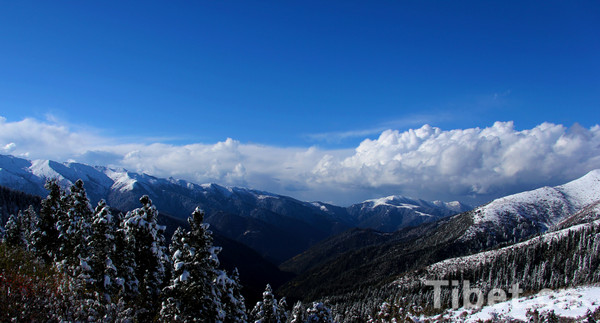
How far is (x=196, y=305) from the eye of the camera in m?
22.9

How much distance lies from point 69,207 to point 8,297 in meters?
23.3

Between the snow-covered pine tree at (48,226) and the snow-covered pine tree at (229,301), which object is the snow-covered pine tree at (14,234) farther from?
the snow-covered pine tree at (229,301)

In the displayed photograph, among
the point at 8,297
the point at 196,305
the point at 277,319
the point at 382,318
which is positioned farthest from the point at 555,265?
the point at 8,297

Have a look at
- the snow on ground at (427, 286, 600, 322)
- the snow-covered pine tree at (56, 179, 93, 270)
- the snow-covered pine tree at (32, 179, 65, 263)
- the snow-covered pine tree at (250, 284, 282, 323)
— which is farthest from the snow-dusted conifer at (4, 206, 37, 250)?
the snow on ground at (427, 286, 600, 322)

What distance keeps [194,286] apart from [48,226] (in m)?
25.7

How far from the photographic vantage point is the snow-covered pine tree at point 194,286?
22.5m

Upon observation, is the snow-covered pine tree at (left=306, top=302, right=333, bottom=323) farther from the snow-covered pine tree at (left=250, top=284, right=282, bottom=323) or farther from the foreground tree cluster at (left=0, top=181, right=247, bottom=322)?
the foreground tree cluster at (left=0, top=181, right=247, bottom=322)

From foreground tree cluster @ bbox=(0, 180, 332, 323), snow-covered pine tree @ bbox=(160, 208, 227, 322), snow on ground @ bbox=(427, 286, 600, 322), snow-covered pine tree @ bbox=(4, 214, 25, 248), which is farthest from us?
snow-covered pine tree @ bbox=(4, 214, 25, 248)

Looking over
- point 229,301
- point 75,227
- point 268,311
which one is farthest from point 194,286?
point 75,227

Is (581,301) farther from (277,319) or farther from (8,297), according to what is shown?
(8,297)

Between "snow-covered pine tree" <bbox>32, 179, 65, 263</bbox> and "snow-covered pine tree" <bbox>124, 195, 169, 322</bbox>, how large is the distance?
49.0 feet

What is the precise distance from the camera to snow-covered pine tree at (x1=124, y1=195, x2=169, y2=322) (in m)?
26.5

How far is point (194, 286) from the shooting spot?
22484 millimetres

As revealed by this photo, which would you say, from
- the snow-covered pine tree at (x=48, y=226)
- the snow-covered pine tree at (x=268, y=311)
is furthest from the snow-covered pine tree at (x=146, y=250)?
the snow-covered pine tree at (x=48, y=226)
